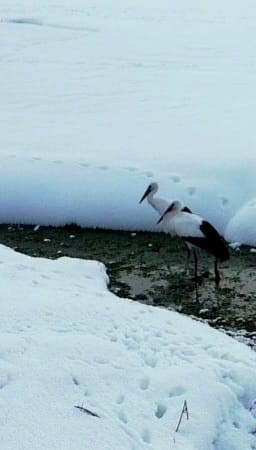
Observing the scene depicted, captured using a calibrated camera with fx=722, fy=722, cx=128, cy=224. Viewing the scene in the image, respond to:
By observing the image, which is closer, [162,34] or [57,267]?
[57,267]

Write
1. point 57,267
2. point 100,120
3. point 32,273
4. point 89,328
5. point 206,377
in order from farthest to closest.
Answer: point 100,120, point 57,267, point 32,273, point 89,328, point 206,377

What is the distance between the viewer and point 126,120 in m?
14.3

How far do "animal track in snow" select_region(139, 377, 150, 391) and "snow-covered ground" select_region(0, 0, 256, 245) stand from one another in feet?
15.8

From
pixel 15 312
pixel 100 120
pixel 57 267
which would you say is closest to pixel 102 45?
pixel 100 120

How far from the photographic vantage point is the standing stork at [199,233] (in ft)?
28.3

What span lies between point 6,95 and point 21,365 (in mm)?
12805

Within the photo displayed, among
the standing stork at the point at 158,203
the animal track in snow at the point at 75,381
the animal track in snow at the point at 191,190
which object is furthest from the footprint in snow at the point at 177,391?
the animal track in snow at the point at 191,190

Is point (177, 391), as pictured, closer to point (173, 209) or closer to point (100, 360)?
point (100, 360)

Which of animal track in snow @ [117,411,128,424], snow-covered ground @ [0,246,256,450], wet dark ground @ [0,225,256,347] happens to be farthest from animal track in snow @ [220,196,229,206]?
animal track in snow @ [117,411,128,424]

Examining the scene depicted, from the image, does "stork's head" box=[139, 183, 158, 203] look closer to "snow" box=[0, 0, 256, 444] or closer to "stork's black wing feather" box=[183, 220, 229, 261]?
"snow" box=[0, 0, 256, 444]

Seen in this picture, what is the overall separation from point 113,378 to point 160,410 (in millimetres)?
400

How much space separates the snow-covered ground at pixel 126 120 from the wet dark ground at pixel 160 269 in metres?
0.37

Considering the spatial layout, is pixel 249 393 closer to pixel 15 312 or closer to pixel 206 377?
pixel 206 377

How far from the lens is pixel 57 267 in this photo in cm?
812
